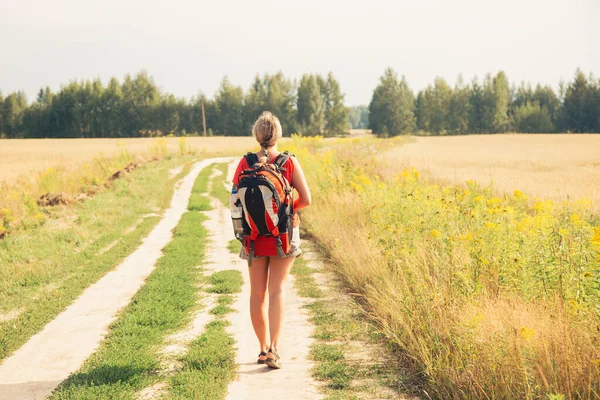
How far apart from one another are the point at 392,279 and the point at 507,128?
88.5 meters

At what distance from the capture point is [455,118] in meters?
88.9

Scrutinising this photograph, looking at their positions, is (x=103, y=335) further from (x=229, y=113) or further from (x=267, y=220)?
Result: (x=229, y=113)

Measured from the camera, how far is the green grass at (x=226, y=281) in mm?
7484

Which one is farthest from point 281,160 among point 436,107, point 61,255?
point 436,107

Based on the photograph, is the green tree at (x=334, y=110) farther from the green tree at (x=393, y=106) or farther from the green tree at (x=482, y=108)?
the green tree at (x=482, y=108)

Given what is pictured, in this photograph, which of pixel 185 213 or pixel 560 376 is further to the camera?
pixel 185 213

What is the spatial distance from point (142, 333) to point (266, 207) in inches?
101

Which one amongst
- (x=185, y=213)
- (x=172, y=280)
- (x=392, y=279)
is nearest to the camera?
(x=392, y=279)

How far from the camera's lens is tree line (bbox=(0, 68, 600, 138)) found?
275 ft

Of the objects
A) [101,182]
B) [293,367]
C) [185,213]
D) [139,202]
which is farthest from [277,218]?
[101,182]

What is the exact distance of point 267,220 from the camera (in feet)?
14.5

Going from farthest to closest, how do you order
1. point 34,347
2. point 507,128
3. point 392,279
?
point 507,128 → point 392,279 → point 34,347

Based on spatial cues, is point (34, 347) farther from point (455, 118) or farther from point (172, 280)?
point (455, 118)

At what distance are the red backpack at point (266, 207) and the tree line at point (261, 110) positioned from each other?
7938 cm
